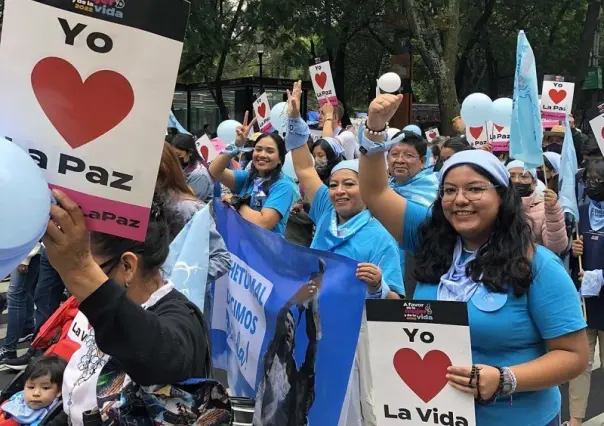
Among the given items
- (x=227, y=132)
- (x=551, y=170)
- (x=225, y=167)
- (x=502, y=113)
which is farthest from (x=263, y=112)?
(x=551, y=170)

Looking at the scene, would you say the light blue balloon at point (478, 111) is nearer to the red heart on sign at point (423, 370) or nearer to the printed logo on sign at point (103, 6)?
the red heart on sign at point (423, 370)

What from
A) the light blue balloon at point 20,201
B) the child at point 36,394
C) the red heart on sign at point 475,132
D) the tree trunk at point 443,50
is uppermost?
the tree trunk at point 443,50

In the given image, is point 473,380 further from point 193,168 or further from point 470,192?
point 193,168

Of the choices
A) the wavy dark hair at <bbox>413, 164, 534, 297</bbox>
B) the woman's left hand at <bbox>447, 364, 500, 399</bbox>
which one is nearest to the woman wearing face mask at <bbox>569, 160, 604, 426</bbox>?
the wavy dark hair at <bbox>413, 164, 534, 297</bbox>

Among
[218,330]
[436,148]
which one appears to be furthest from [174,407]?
[436,148]

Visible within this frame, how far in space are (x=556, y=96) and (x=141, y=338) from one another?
801 centimetres

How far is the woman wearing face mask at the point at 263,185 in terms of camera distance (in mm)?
4633

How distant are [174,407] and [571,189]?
3600 mm

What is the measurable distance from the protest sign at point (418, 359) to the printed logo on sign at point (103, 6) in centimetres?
118

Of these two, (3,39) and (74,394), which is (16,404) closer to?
(74,394)

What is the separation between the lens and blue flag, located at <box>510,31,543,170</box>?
3.54 m

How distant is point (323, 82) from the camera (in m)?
9.13

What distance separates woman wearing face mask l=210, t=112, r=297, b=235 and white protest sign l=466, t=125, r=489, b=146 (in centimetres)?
323

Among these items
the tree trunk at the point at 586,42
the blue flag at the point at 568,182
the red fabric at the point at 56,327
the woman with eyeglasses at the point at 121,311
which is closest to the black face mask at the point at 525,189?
the blue flag at the point at 568,182
